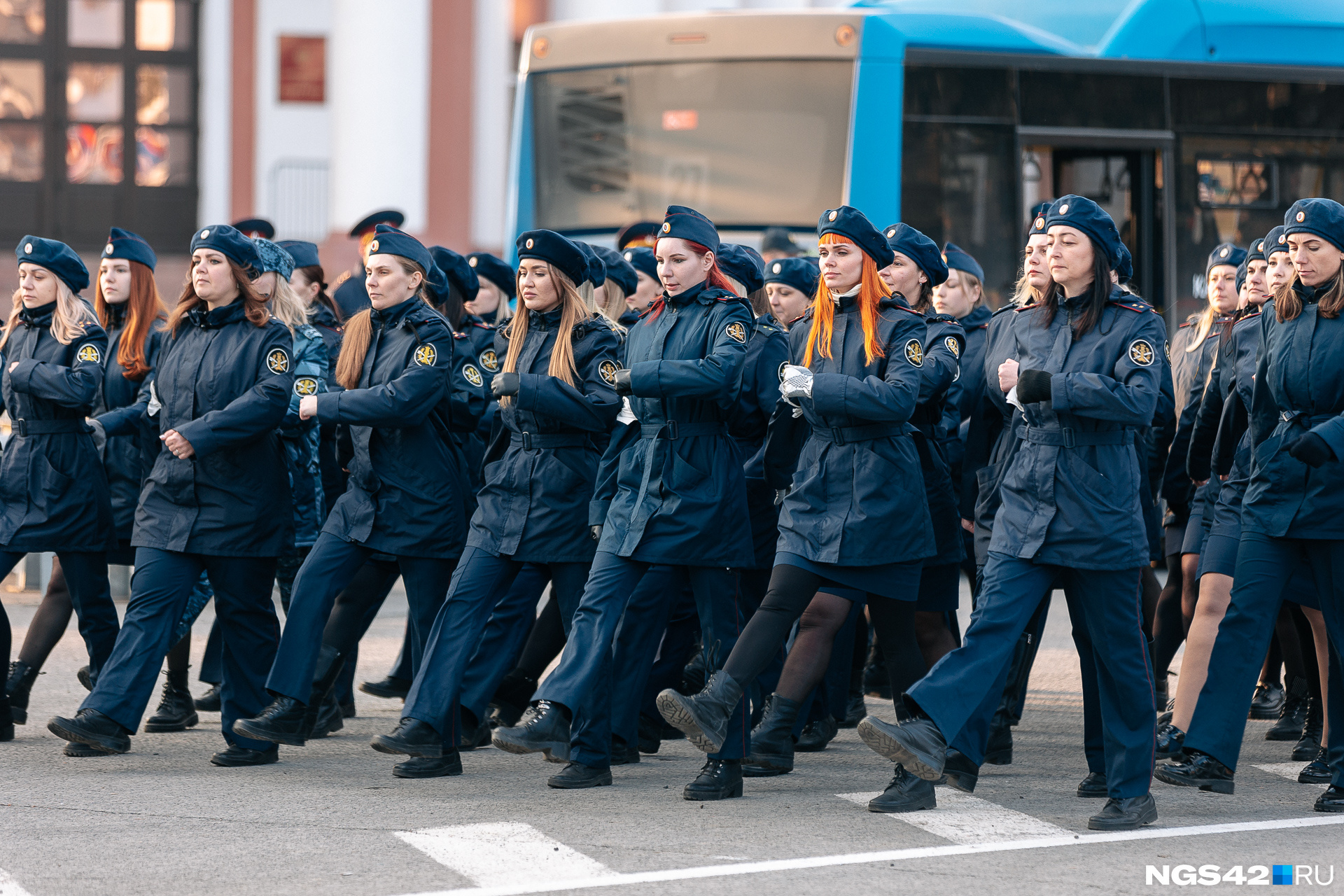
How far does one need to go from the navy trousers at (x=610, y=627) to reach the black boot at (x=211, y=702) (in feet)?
7.25

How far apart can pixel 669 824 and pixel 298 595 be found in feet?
5.27

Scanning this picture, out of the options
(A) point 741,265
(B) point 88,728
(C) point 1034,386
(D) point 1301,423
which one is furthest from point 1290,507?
(B) point 88,728

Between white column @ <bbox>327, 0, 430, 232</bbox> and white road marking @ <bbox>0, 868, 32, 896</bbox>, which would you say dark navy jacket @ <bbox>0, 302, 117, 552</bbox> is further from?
white column @ <bbox>327, 0, 430, 232</bbox>

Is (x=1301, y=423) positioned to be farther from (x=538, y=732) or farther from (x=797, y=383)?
(x=538, y=732)

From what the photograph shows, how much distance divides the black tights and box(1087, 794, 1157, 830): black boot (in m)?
0.82

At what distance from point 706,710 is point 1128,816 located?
127cm

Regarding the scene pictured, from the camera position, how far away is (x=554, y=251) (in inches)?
249

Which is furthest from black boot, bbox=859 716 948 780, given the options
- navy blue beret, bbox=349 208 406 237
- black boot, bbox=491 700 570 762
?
navy blue beret, bbox=349 208 406 237

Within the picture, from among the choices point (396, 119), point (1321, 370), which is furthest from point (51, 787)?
point (396, 119)

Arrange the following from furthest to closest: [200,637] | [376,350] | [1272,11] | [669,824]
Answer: [1272,11] < [200,637] < [376,350] < [669,824]

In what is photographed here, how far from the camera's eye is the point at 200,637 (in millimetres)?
9570

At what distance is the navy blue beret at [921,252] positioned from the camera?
663 centimetres

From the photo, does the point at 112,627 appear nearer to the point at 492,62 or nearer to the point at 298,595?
the point at 298,595

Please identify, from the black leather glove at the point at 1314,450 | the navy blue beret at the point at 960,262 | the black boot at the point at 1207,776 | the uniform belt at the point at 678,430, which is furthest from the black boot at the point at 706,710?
the navy blue beret at the point at 960,262
